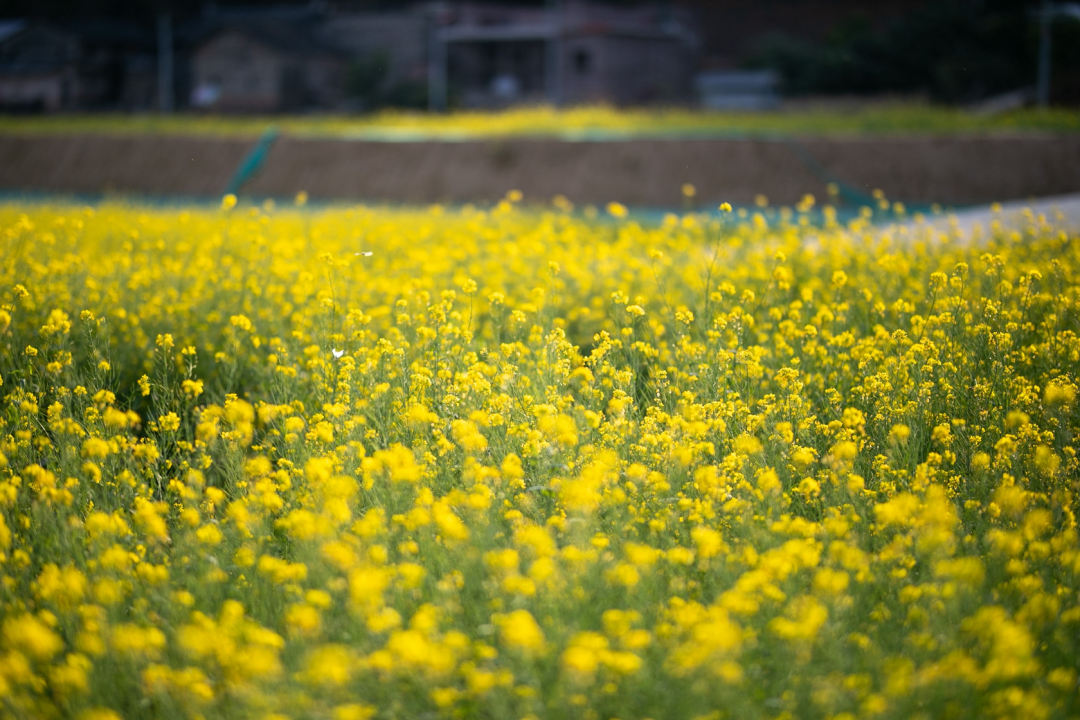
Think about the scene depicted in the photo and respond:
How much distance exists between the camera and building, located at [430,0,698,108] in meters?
30.3

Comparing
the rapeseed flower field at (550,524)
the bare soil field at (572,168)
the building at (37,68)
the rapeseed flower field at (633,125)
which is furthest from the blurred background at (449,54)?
the rapeseed flower field at (550,524)

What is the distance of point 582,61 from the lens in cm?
3056

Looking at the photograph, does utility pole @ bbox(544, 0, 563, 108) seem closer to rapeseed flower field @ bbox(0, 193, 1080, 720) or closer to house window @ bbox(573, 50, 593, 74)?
house window @ bbox(573, 50, 593, 74)

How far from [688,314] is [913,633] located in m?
1.90

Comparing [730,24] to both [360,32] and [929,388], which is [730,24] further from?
[929,388]

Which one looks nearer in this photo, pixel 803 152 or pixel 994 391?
pixel 994 391

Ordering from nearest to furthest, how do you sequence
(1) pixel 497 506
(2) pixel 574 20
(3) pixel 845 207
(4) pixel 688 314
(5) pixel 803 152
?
(1) pixel 497 506, (4) pixel 688 314, (3) pixel 845 207, (5) pixel 803 152, (2) pixel 574 20

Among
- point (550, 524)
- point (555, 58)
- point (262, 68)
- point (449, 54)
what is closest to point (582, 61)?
point (555, 58)

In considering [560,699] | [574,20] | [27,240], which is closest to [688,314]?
[560,699]

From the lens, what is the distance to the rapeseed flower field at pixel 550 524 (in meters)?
2.24

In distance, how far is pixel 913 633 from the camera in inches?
99.6

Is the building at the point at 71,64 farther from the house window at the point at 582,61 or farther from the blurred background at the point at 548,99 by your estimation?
the house window at the point at 582,61

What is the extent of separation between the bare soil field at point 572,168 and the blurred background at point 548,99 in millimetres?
38

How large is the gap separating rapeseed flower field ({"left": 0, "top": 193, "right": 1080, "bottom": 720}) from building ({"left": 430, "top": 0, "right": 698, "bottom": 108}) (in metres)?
26.2
